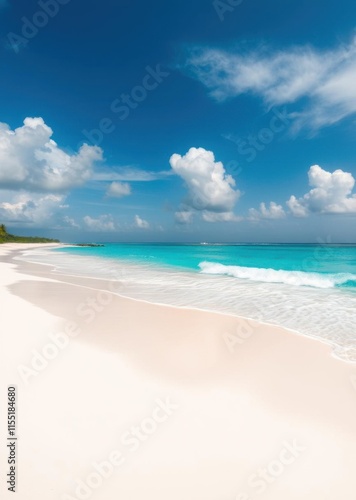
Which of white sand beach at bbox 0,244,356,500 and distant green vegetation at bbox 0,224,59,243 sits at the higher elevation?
distant green vegetation at bbox 0,224,59,243

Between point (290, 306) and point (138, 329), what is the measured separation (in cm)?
681

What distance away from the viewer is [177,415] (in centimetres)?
401

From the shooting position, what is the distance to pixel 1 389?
450 cm

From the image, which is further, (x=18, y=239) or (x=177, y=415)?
(x=18, y=239)

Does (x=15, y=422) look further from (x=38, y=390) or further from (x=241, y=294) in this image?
(x=241, y=294)

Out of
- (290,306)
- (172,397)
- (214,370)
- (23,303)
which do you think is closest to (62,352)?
(172,397)

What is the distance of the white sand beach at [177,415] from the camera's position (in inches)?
117

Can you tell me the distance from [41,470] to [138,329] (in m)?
4.77

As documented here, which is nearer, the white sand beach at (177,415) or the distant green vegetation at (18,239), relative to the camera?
the white sand beach at (177,415)

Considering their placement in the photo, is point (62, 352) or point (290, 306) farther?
point (290, 306)

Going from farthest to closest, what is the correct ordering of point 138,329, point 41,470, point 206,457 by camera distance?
point 138,329, point 206,457, point 41,470

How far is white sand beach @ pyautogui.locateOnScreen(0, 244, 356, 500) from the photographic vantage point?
298 cm

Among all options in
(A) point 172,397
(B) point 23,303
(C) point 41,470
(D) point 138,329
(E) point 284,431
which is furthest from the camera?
(B) point 23,303

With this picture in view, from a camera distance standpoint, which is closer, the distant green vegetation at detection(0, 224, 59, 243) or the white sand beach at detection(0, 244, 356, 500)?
the white sand beach at detection(0, 244, 356, 500)
